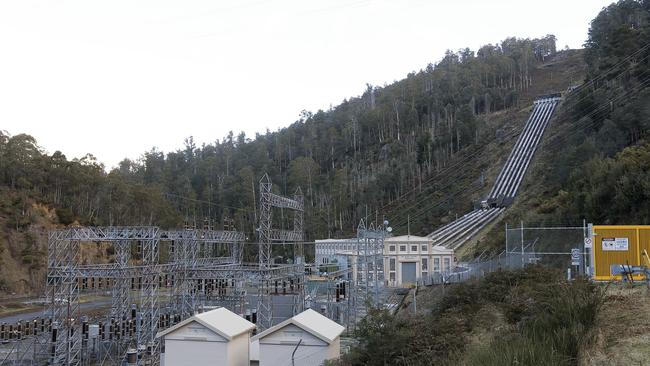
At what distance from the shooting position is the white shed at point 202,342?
555 inches

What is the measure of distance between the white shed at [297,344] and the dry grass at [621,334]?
20.8ft

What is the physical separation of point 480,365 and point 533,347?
67cm

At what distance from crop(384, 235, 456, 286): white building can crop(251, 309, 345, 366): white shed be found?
88.5 ft

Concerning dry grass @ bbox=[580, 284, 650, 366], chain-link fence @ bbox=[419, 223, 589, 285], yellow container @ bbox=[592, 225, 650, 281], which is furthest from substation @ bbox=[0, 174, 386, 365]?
dry grass @ bbox=[580, 284, 650, 366]

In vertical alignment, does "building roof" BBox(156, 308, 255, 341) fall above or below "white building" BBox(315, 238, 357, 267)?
below

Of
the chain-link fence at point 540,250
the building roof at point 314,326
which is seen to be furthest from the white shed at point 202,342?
the chain-link fence at point 540,250

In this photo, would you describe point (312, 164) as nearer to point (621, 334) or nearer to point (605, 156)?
point (605, 156)

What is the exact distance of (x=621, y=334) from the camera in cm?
836

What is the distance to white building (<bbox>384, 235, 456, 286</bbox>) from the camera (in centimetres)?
4019

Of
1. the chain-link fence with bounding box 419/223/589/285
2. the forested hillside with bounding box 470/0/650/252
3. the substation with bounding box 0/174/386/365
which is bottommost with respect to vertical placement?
the substation with bounding box 0/174/386/365

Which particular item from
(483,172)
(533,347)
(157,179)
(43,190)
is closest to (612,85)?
(483,172)

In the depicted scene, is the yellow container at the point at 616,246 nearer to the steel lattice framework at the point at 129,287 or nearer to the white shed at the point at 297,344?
the white shed at the point at 297,344

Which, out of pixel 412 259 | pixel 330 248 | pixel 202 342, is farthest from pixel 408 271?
pixel 202 342

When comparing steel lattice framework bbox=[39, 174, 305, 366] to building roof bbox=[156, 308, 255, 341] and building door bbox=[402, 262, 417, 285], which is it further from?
building door bbox=[402, 262, 417, 285]
